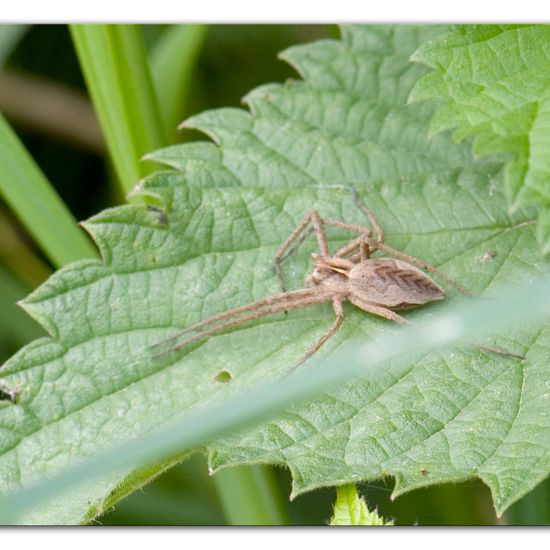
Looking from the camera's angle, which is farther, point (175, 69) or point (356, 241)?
point (175, 69)

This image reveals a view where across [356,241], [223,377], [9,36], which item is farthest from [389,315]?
[9,36]

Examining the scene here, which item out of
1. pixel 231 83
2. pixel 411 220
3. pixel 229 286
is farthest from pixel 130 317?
pixel 231 83

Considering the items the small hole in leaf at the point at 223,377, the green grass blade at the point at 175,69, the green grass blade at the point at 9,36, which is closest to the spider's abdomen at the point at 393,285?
the small hole in leaf at the point at 223,377

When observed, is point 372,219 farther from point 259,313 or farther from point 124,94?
point 124,94

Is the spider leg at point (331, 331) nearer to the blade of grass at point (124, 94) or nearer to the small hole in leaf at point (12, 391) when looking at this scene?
the blade of grass at point (124, 94)
